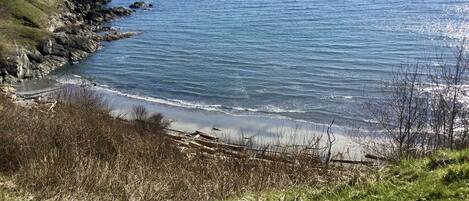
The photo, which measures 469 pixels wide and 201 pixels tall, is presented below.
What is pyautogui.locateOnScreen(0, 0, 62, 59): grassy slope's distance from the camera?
51000mm

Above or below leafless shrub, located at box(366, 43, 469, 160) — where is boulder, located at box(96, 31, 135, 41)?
above

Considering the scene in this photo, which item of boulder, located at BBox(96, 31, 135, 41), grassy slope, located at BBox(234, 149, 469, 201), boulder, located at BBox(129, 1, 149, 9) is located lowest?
grassy slope, located at BBox(234, 149, 469, 201)

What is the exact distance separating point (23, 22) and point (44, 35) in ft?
20.7

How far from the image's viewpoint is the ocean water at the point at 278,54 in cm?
4025

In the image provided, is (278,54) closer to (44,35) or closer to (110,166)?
(44,35)

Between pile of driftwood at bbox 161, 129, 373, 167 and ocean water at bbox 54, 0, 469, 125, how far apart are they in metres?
6.46

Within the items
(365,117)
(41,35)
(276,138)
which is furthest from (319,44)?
(41,35)

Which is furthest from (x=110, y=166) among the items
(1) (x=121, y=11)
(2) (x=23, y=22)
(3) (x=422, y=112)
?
(1) (x=121, y=11)

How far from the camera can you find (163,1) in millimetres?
88875

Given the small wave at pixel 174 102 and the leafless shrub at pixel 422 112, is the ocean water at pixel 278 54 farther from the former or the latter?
the leafless shrub at pixel 422 112

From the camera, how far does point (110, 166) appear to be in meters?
16.8

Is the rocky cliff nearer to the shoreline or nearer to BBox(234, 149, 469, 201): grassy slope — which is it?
the shoreline

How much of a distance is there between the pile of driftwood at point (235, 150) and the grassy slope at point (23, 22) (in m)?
23.8

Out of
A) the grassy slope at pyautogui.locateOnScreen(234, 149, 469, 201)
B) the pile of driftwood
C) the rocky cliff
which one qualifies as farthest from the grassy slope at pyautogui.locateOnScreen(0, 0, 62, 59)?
the grassy slope at pyautogui.locateOnScreen(234, 149, 469, 201)
